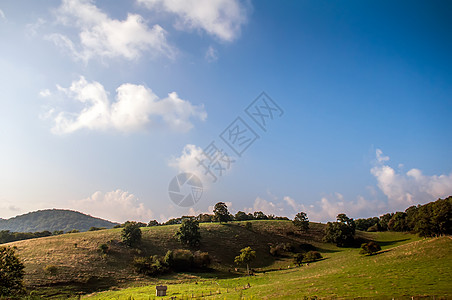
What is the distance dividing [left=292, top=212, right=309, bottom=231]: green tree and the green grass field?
3254 millimetres

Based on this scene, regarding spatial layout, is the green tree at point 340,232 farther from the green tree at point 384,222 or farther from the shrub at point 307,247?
the green tree at point 384,222

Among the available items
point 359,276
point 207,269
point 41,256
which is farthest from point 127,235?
point 359,276

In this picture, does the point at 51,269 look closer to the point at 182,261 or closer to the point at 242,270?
the point at 182,261

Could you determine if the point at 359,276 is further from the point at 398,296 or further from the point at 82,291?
the point at 82,291

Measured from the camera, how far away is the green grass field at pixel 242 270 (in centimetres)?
2970

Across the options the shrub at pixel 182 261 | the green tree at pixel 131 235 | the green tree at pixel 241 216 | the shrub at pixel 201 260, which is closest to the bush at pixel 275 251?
the shrub at pixel 201 260

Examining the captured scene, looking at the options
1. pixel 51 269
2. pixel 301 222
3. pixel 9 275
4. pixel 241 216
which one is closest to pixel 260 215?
pixel 241 216

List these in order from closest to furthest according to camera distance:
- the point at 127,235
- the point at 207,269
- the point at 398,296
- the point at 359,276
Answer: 1. the point at 398,296
2. the point at 359,276
3. the point at 207,269
4. the point at 127,235

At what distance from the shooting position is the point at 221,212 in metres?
116

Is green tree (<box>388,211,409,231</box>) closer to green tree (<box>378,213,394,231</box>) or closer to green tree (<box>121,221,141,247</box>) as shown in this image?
green tree (<box>378,213,394,231</box>)

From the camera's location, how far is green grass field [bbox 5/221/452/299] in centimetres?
2970

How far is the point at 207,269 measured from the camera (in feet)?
225

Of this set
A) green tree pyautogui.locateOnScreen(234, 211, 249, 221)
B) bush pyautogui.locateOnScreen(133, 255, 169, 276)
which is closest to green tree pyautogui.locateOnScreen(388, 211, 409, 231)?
green tree pyautogui.locateOnScreen(234, 211, 249, 221)

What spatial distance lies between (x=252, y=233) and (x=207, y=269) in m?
39.6
